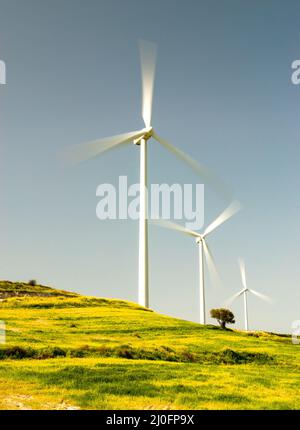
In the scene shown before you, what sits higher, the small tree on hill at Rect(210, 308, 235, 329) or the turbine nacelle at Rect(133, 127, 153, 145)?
the turbine nacelle at Rect(133, 127, 153, 145)

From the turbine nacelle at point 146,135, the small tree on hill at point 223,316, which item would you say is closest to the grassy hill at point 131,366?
the turbine nacelle at point 146,135

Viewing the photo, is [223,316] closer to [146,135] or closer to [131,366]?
[146,135]

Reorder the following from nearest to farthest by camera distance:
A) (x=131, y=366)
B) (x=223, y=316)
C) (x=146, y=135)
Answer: (x=131, y=366) → (x=146, y=135) → (x=223, y=316)

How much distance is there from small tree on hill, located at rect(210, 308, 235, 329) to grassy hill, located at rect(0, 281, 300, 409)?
36802mm

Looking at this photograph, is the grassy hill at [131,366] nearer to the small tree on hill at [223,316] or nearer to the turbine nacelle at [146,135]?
the turbine nacelle at [146,135]

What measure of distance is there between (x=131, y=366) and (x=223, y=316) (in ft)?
224

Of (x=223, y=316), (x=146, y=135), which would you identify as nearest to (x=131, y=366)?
(x=146, y=135)

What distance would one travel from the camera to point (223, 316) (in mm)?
97312

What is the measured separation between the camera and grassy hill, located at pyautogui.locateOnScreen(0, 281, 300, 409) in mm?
23344

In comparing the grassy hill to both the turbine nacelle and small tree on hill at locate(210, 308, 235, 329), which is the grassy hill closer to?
the turbine nacelle

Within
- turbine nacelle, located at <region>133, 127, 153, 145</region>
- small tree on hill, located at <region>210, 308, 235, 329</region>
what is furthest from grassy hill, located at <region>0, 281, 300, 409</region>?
small tree on hill, located at <region>210, 308, 235, 329</region>
